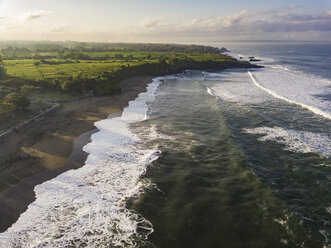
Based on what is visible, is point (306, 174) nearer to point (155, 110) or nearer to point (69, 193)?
point (69, 193)

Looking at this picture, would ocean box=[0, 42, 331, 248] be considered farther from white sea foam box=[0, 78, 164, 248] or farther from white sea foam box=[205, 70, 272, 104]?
white sea foam box=[205, 70, 272, 104]

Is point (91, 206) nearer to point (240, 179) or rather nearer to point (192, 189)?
point (192, 189)

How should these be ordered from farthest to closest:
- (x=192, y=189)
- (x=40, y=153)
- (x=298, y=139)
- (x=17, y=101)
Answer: (x=17, y=101) < (x=298, y=139) < (x=40, y=153) < (x=192, y=189)

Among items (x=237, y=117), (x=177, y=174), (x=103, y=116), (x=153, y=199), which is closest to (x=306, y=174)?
(x=177, y=174)

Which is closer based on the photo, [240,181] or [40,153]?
[240,181]

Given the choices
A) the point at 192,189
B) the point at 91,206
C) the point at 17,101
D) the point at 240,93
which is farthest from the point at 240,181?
the point at 240,93

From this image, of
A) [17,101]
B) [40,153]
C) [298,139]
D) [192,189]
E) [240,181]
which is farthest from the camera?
[17,101]
